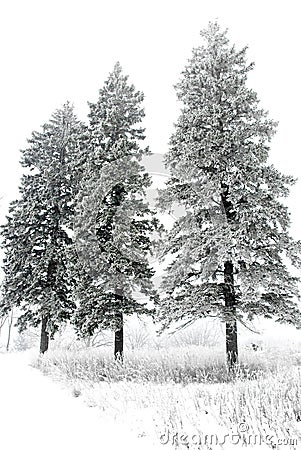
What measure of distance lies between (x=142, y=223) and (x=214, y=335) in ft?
57.0

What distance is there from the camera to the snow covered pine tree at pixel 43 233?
17.8 m

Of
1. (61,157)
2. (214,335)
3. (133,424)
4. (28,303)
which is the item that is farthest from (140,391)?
(214,335)

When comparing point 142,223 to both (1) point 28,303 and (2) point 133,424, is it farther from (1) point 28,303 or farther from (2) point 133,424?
(2) point 133,424

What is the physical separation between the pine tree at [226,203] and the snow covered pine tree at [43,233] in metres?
6.70

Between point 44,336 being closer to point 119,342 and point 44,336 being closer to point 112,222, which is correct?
point 119,342

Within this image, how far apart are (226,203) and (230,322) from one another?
3889 millimetres

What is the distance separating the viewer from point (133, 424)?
6.60 meters

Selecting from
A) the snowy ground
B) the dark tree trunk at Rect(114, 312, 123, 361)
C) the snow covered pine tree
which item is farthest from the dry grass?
the snow covered pine tree

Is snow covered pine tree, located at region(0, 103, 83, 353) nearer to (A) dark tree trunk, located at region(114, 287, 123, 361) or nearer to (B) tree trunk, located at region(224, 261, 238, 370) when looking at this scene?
(A) dark tree trunk, located at region(114, 287, 123, 361)

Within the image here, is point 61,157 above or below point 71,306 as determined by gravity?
above

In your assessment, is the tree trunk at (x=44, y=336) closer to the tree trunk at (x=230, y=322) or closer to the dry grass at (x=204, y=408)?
the dry grass at (x=204, y=408)

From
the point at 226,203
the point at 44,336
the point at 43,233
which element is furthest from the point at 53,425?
the point at 43,233

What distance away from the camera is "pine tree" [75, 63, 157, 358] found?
1334 centimetres

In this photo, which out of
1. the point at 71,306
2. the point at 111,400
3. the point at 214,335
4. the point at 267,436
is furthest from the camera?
the point at 214,335
